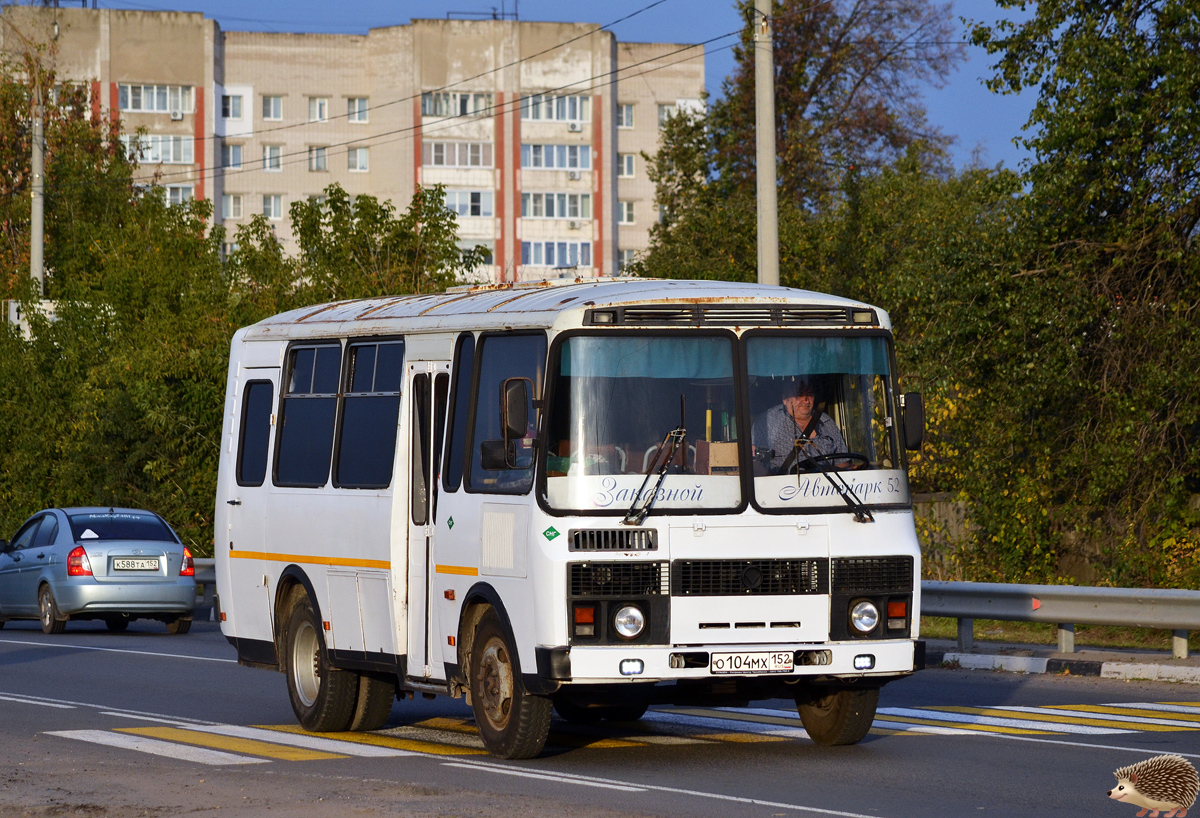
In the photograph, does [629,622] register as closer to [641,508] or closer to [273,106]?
[641,508]

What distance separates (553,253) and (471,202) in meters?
4.83

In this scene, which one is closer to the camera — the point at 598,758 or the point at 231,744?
the point at 598,758

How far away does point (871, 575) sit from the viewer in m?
10.6

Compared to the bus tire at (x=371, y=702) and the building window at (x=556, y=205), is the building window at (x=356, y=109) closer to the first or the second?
the building window at (x=556, y=205)

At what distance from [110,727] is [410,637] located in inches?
98.3

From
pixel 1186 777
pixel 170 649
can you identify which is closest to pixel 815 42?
pixel 170 649

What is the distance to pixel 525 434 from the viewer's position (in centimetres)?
1032

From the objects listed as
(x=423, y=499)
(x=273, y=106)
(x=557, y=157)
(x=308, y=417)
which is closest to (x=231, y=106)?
(x=273, y=106)

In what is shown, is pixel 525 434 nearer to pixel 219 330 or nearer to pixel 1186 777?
pixel 1186 777

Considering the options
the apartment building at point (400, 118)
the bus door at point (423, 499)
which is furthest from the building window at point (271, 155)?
the bus door at point (423, 499)

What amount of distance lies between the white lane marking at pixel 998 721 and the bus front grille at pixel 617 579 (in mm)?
3426

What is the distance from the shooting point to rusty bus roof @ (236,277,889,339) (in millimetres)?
10656

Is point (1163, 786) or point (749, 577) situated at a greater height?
point (749, 577)

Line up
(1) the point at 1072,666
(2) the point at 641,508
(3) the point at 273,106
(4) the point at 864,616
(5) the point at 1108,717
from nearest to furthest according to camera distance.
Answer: (2) the point at 641,508 → (4) the point at 864,616 → (5) the point at 1108,717 → (1) the point at 1072,666 → (3) the point at 273,106
